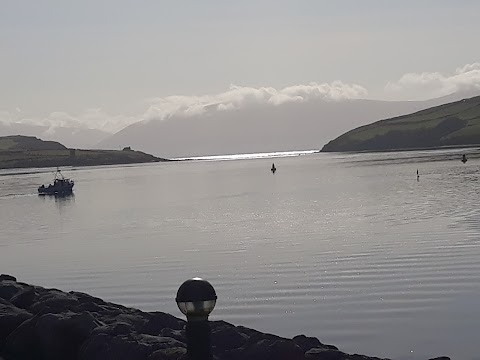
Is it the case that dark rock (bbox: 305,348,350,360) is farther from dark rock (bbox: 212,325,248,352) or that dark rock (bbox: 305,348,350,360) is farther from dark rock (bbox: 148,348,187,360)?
dark rock (bbox: 148,348,187,360)

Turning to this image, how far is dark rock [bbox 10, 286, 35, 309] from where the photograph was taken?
21778 mm

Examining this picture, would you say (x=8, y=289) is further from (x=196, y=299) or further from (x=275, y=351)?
(x=196, y=299)

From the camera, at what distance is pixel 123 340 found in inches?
612

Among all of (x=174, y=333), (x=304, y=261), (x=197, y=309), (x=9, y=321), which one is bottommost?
(x=304, y=261)

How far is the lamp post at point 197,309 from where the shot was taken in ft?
37.1

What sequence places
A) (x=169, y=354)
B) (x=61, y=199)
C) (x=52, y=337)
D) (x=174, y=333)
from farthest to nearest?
1. (x=61, y=199)
2. (x=174, y=333)
3. (x=52, y=337)
4. (x=169, y=354)

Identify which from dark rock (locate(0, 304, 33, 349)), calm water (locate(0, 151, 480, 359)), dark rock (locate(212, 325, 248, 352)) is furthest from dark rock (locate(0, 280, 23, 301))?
dark rock (locate(212, 325, 248, 352))

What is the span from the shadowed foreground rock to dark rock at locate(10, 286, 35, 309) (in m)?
2.05

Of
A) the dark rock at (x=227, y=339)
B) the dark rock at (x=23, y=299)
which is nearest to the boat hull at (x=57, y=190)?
the dark rock at (x=23, y=299)

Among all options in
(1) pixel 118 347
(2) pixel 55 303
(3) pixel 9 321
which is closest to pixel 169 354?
(1) pixel 118 347


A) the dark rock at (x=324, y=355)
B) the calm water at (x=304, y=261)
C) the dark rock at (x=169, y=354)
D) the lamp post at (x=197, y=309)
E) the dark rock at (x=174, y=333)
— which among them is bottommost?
the calm water at (x=304, y=261)

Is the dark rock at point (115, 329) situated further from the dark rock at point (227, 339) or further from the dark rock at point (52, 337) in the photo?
the dark rock at point (227, 339)

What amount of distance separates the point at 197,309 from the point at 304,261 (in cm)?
2430

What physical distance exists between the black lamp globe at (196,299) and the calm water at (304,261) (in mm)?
9453
